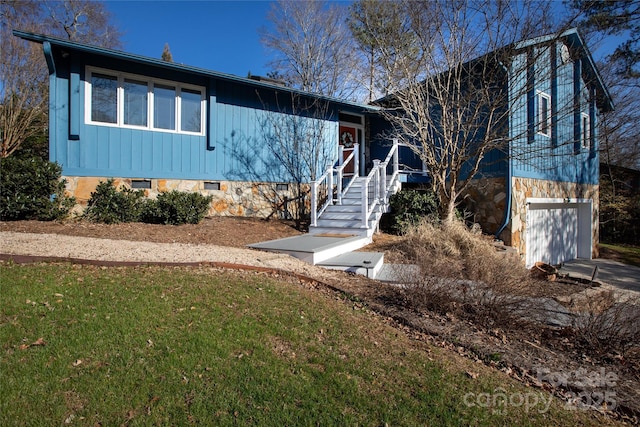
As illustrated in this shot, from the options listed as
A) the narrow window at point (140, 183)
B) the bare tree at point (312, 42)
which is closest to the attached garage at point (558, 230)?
the narrow window at point (140, 183)

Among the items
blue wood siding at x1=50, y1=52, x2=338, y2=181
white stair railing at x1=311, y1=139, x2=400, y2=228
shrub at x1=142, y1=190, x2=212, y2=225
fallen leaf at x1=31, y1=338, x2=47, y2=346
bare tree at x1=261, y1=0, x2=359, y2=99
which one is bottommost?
fallen leaf at x1=31, y1=338, x2=47, y2=346

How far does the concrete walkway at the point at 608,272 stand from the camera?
10.4 metres

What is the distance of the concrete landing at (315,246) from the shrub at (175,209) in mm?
1968

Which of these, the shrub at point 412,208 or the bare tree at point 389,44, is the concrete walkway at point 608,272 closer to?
the shrub at point 412,208

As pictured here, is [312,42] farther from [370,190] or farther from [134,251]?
[134,251]

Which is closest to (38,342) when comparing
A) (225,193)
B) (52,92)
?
(52,92)

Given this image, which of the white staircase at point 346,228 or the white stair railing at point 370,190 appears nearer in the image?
the white staircase at point 346,228

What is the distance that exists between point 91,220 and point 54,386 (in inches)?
262

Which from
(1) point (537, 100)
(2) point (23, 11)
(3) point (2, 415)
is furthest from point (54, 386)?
(2) point (23, 11)

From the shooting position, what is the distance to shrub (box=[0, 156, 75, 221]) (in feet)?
23.9

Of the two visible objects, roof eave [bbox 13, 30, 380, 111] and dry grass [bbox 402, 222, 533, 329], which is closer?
dry grass [bbox 402, 222, 533, 329]

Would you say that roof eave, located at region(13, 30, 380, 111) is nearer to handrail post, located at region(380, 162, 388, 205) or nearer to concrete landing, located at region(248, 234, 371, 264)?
handrail post, located at region(380, 162, 388, 205)

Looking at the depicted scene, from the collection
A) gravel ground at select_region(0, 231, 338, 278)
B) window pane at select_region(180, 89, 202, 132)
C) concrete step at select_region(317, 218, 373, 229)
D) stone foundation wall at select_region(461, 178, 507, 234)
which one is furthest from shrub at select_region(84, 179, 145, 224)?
stone foundation wall at select_region(461, 178, 507, 234)

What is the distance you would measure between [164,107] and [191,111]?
697 mm
